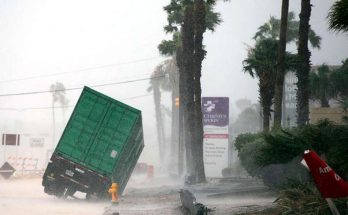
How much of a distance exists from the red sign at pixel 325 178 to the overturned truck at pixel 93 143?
1324 cm

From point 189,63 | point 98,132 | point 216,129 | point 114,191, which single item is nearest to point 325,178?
point 114,191

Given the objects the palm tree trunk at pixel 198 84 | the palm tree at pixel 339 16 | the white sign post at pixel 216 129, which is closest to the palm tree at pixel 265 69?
the palm tree trunk at pixel 198 84

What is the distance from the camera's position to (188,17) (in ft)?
99.7

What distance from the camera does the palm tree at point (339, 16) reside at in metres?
10.1

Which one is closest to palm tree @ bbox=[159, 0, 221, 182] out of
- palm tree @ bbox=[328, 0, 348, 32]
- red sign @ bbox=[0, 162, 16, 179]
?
red sign @ bbox=[0, 162, 16, 179]

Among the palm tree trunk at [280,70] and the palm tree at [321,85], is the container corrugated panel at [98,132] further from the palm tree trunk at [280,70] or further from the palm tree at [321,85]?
the palm tree at [321,85]

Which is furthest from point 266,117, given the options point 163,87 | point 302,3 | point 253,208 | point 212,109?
point 163,87

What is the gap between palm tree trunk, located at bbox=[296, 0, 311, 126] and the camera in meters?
26.0

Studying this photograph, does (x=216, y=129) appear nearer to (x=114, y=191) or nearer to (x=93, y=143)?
(x=93, y=143)

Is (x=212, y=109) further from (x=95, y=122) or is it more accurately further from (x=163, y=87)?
(x=163, y=87)

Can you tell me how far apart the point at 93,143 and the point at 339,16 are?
1231cm

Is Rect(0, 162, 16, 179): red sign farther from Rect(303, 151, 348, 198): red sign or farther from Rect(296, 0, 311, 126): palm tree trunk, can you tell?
Rect(303, 151, 348, 198): red sign

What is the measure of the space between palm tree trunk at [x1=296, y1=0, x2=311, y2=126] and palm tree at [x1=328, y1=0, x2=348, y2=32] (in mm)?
15854

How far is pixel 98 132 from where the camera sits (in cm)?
2047
